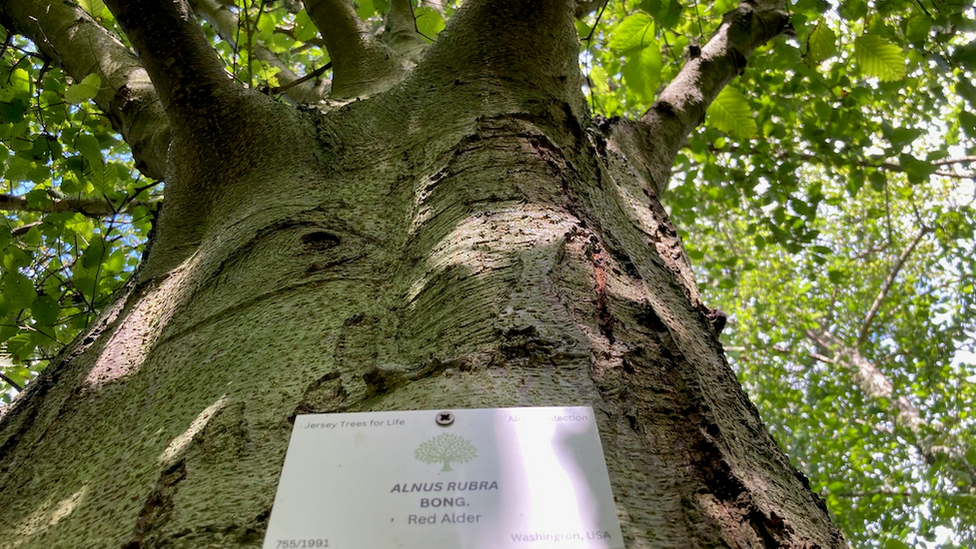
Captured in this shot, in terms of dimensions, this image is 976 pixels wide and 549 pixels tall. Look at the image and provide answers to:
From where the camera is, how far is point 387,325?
0.96m

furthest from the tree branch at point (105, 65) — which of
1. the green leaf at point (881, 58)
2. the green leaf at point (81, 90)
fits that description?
the green leaf at point (881, 58)

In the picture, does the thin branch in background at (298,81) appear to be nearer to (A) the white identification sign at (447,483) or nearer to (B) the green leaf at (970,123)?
(A) the white identification sign at (447,483)

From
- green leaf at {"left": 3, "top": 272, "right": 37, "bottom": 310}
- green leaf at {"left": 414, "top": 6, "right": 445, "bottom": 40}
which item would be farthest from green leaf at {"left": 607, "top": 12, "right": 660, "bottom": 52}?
green leaf at {"left": 3, "top": 272, "right": 37, "bottom": 310}

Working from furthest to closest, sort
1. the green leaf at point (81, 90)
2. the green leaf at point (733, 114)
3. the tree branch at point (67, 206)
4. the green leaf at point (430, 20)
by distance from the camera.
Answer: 1. the tree branch at point (67, 206)
2. the green leaf at point (430, 20)
3. the green leaf at point (733, 114)
4. the green leaf at point (81, 90)

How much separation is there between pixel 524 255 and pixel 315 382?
15.0 inches

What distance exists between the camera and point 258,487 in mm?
682

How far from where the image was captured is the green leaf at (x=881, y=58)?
1.97m

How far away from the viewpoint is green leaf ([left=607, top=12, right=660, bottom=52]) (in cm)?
190

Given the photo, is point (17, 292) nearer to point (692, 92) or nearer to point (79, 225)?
point (79, 225)

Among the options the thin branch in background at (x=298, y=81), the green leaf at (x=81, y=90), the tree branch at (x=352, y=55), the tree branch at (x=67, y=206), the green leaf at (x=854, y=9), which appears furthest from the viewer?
the tree branch at (x=67, y=206)

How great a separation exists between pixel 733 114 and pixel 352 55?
1.42 meters

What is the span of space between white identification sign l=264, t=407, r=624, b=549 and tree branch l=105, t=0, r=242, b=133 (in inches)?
40.8

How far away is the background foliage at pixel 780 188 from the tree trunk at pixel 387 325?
472 millimetres

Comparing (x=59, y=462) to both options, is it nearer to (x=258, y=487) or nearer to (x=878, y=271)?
(x=258, y=487)
